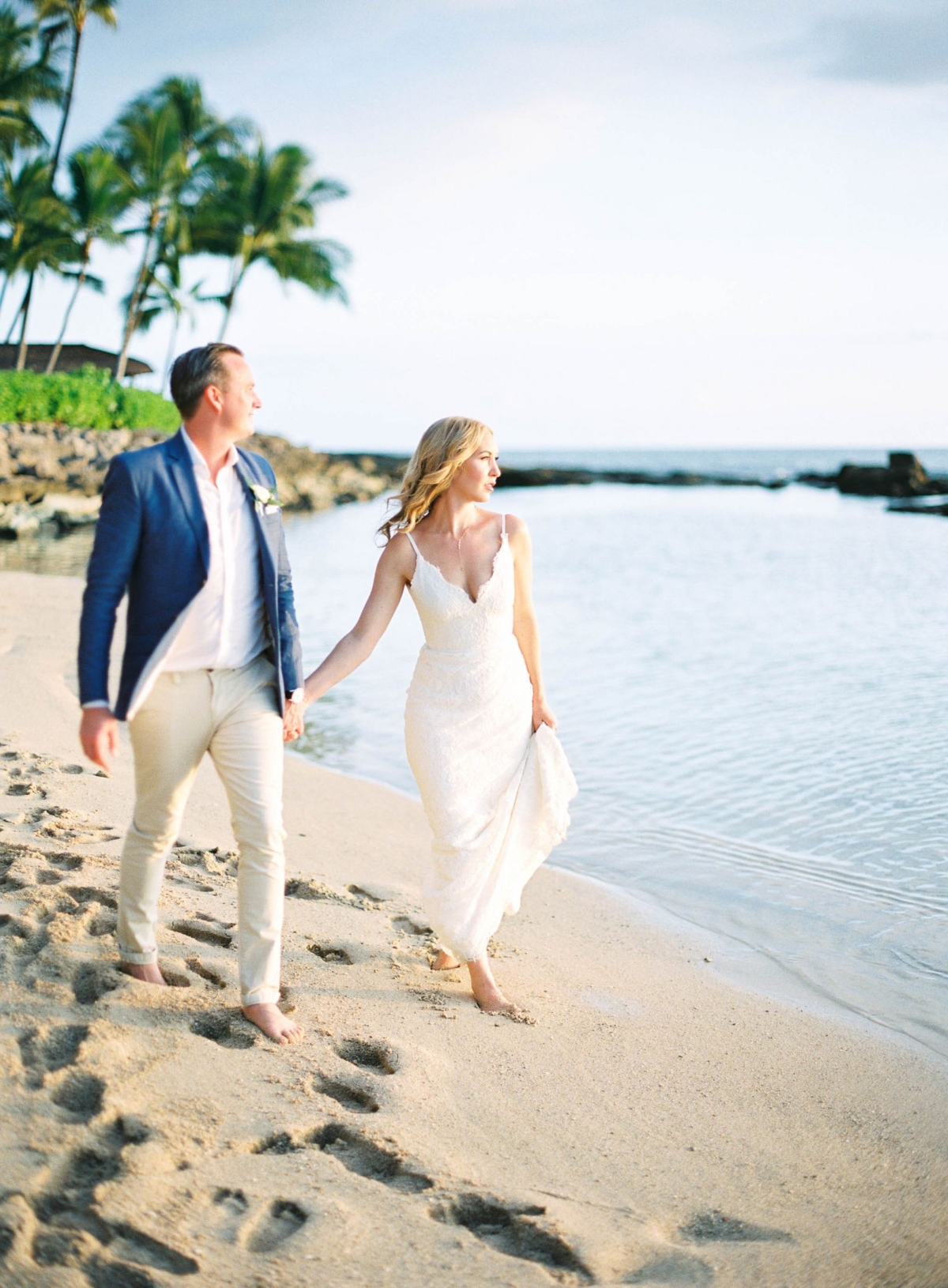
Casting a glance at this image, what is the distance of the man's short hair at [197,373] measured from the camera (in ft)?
10.4

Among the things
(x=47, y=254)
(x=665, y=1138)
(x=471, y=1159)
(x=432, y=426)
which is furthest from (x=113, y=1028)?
(x=47, y=254)

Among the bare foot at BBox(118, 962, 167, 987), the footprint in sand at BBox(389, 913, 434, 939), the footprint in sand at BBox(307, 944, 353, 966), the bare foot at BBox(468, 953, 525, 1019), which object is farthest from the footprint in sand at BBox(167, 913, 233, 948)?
the bare foot at BBox(468, 953, 525, 1019)

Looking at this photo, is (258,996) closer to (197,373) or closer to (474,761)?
(474,761)

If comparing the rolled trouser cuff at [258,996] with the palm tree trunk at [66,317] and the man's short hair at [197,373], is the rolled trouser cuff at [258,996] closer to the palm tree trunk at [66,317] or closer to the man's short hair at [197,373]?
the man's short hair at [197,373]

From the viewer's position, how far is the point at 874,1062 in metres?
3.84

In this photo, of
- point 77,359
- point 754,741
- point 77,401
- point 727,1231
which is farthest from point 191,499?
point 77,359

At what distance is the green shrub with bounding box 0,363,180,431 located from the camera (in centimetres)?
2819

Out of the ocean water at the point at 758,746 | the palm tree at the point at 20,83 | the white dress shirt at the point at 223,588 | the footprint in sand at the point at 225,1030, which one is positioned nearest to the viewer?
the white dress shirt at the point at 223,588

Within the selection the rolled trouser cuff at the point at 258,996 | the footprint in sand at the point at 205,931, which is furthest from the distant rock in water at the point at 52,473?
the rolled trouser cuff at the point at 258,996

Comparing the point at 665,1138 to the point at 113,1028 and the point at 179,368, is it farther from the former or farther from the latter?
the point at 179,368

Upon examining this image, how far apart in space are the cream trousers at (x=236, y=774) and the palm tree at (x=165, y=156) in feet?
128

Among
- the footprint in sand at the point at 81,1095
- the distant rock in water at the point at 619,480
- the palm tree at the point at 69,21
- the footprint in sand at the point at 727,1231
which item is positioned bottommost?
the footprint in sand at the point at 727,1231

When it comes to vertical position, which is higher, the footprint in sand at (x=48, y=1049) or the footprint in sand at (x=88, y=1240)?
the footprint in sand at (x=48, y=1049)

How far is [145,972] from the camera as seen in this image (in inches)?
138
